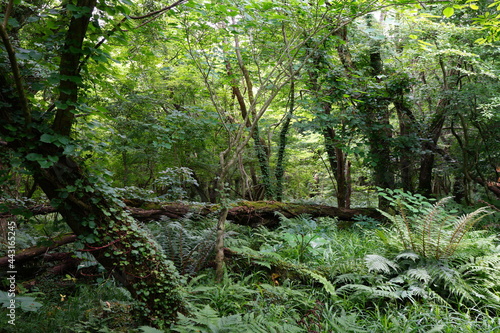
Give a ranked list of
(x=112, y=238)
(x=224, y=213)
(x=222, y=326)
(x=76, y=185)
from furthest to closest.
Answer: (x=224, y=213), (x=112, y=238), (x=76, y=185), (x=222, y=326)

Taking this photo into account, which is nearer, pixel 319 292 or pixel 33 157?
pixel 33 157

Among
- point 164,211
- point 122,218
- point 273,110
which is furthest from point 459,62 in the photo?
point 122,218

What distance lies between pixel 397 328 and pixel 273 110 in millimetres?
6039

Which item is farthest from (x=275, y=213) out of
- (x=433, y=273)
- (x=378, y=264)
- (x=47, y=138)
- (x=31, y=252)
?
(x=47, y=138)

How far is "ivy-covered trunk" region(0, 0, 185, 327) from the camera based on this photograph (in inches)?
71.1

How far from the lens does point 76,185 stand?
80.4 inches

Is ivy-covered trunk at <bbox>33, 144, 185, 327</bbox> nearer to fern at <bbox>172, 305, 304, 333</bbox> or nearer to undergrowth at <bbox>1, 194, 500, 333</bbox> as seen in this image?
undergrowth at <bbox>1, 194, 500, 333</bbox>

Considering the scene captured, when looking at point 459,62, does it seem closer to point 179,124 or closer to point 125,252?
point 179,124

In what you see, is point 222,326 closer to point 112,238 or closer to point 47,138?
point 112,238

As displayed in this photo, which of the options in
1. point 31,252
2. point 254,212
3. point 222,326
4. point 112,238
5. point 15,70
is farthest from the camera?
point 254,212

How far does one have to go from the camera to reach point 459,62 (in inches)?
213

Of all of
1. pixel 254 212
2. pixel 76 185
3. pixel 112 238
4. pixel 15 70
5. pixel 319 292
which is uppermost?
pixel 15 70

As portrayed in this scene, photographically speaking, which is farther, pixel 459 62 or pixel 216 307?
pixel 459 62

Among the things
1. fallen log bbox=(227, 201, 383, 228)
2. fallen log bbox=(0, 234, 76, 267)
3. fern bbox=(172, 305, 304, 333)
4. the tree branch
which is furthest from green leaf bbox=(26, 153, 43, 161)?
fallen log bbox=(227, 201, 383, 228)
